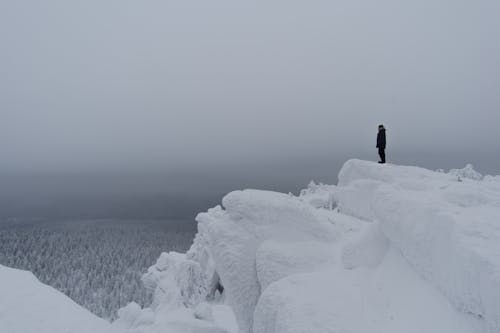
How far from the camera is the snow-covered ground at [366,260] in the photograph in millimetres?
8859

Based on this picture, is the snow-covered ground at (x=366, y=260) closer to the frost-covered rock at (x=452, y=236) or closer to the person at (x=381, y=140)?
the frost-covered rock at (x=452, y=236)

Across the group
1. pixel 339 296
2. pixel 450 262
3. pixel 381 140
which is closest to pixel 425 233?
pixel 450 262

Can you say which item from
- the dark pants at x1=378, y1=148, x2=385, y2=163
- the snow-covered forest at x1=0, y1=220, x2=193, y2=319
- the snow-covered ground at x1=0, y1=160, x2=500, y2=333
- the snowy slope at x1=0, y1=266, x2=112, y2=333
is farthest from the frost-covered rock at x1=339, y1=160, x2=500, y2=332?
the snow-covered forest at x1=0, y1=220, x2=193, y2=319

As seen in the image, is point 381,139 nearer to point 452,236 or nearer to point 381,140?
point 381,140

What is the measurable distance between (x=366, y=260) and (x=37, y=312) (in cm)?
2289

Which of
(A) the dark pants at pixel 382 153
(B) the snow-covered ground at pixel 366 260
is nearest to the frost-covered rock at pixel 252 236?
(B) the snow-covered ground at pixel 366 260

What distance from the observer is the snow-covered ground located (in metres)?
8.86

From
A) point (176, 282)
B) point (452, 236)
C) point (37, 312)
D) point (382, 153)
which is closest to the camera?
point (452, 236)

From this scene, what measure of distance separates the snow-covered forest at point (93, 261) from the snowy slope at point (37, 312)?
53299 millimetres

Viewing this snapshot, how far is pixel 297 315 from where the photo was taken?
999 cm

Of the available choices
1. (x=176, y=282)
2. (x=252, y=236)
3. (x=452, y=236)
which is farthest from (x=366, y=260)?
(x=176, y=282)

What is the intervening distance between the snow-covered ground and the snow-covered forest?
69.8 meters

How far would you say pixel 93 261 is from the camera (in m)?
124

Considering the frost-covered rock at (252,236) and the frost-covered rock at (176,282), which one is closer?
the frost-covered rock at (252,236)
